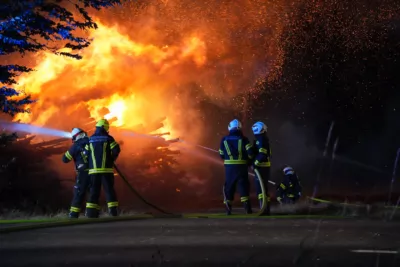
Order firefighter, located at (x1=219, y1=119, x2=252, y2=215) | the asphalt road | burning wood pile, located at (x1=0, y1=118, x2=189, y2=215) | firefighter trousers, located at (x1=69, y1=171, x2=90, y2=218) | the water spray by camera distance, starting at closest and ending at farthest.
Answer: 1. the asphalt road
2. firefighter trousers, located at (x1=69, y1=171, x2=90, y2=218)
3. firefighter, located at (x1=219, y1=119, x2=252, y2=215)
4. burning wood pile, located at (x1=0, y1=118, x2=189, y2=215)
5. the water spray

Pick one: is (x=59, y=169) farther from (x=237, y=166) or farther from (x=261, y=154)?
(x=261, y=154)

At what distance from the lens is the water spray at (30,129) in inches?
869

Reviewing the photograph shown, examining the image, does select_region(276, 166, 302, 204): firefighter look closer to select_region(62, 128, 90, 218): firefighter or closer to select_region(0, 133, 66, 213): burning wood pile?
select_region(62, 128, 90, 218): firefighter

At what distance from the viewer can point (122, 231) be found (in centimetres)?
980

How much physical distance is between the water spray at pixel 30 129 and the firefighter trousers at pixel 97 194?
8679mm

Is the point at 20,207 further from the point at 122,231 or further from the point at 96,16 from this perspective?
the point at 122,231

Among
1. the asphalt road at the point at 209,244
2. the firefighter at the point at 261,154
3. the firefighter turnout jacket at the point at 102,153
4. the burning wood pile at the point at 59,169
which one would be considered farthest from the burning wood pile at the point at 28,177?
the asphalt road at the point at 209,244

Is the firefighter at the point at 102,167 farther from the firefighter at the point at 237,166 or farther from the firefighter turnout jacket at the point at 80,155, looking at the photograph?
the firefighter at the point at 237,166

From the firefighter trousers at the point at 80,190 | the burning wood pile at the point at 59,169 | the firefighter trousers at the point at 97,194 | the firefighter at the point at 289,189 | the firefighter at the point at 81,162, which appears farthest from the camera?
the burning wood pile at the point at 59,169

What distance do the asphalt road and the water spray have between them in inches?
466

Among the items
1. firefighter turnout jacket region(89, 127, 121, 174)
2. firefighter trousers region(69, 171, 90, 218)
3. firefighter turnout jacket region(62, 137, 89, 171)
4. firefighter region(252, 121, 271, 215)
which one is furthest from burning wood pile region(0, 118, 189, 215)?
firefighter region(252, 121, 271, 215)

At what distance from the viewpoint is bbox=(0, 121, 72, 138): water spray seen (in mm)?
22078

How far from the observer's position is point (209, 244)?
8062 mm

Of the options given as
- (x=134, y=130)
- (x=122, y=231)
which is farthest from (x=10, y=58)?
(x=122, y=231)
